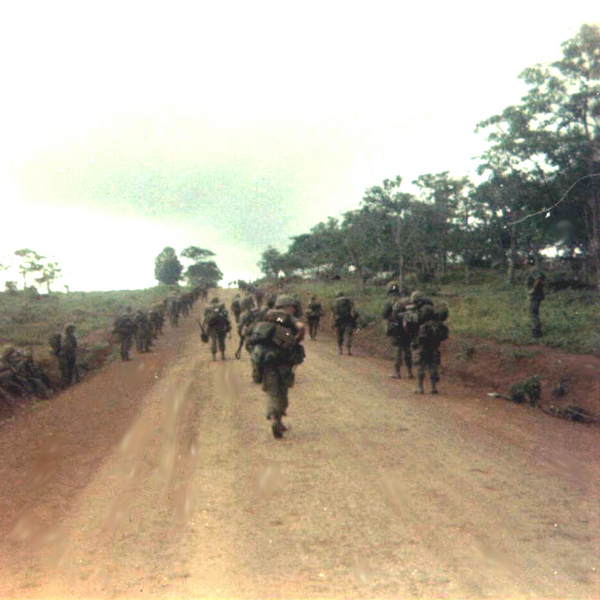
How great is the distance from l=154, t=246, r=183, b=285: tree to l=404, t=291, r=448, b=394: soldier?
112 meters

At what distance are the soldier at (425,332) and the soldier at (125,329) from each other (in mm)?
13617

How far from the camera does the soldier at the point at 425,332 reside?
532 inches

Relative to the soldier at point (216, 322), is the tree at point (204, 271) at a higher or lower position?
higher

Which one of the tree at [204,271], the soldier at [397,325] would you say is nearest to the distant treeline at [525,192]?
the soldier at [397,325]

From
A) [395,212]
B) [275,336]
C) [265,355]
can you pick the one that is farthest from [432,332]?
[395,212]

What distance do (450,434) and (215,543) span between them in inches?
199

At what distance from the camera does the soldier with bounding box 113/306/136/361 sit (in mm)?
25047

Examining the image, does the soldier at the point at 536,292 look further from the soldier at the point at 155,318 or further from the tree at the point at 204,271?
the tree at the point at 204,271

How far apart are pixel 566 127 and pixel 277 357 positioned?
76.0 feet

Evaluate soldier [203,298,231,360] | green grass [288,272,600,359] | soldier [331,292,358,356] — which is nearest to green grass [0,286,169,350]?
soldier [203,298,231,360]

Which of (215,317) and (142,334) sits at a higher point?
(215,317)

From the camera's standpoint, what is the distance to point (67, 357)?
21156mm

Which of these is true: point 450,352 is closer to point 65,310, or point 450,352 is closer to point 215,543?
point 215,543

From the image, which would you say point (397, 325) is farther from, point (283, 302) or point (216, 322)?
point (216, 322)
